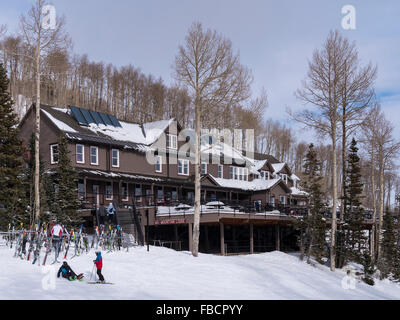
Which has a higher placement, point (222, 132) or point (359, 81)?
point (359, 81)

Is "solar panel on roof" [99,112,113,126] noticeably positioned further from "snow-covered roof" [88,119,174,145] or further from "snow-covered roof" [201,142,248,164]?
"snow-covered roof" [201,142,248,164]

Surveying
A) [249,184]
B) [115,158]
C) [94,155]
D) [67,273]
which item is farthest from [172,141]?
[67,273]

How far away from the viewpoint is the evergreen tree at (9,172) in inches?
1127

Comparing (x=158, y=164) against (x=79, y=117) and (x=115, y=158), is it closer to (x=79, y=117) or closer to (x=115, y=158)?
(x=115, y=158)

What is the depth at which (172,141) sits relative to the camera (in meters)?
45.5

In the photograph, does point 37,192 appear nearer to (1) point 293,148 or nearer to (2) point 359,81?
(2) point 359,81

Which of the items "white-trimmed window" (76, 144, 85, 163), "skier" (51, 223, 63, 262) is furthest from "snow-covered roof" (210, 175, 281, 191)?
"skier" (51, 223, 63, 262)

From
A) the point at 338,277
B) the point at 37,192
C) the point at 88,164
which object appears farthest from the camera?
the point at 88,164

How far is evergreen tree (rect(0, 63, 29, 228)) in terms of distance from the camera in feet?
93.9

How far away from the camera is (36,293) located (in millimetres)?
14148

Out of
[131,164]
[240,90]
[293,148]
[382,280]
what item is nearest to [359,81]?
[240,90]

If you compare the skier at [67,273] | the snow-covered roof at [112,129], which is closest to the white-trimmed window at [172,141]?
the snow-covered roof at [112,129]

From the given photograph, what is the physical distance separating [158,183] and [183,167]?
214 inches

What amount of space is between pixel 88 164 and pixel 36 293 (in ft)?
78.9
